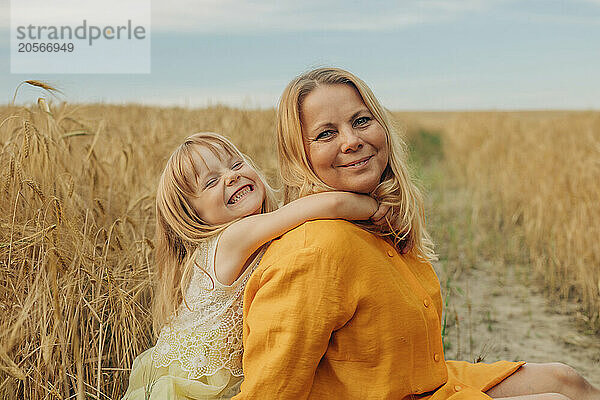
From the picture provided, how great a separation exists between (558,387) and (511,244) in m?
3.44

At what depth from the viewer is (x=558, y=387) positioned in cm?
172

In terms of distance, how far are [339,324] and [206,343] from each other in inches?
17.4

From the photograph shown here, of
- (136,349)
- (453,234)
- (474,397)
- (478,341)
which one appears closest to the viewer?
(474,397)

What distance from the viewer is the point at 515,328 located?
3.52 meters

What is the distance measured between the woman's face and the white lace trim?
10.7 inches

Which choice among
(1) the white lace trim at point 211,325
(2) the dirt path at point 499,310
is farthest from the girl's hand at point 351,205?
(2) the dirt path at point 499,310

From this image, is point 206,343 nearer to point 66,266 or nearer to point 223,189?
point 223,189

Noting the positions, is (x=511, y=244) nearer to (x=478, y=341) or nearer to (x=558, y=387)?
(x=478, y=341)

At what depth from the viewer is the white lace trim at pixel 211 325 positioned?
1552 mm

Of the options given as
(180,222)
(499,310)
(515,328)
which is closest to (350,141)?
(180,222)

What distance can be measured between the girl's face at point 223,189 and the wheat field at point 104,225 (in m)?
0.34

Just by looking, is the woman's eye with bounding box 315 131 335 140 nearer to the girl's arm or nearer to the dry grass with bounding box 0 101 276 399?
the girl's arm

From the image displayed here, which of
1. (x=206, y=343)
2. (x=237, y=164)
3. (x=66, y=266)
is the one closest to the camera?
(x=206, y=343)

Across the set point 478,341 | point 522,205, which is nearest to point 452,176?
point 522,205
